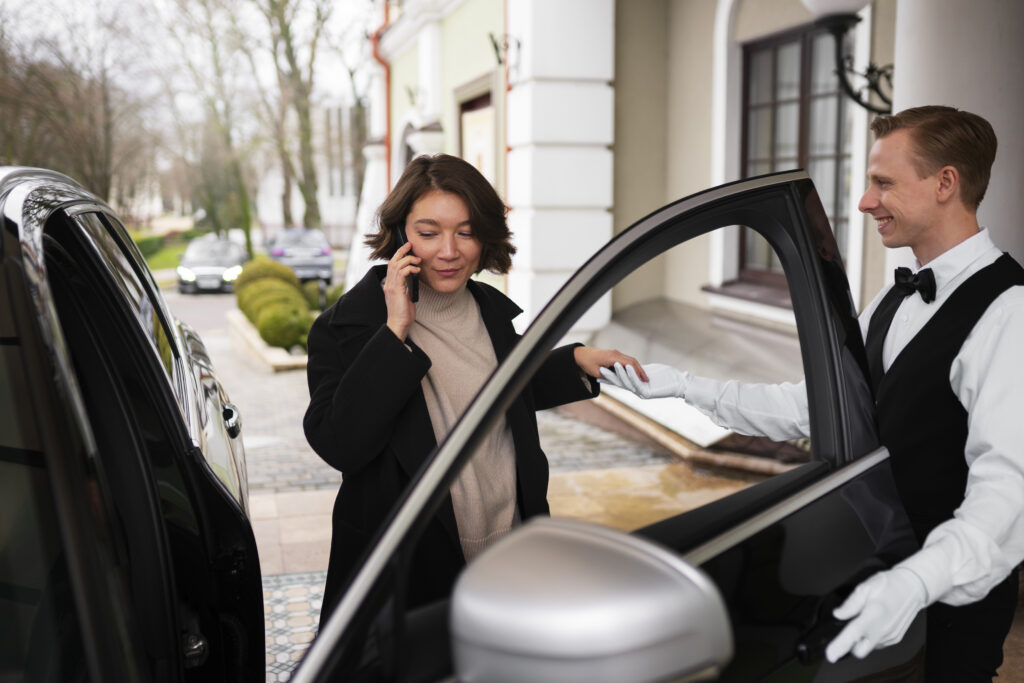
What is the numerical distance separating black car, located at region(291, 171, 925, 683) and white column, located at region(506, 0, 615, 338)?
6071mm

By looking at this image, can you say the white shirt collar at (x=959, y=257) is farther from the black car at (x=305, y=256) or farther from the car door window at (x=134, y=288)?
the black car at (x=305, y=256)

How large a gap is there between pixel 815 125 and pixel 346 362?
538 cm

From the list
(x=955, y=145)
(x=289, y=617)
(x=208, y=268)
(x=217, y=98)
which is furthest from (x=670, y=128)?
(x=217, y=98)

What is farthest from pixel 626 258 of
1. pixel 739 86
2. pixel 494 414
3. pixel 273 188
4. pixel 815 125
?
pixel 273 188

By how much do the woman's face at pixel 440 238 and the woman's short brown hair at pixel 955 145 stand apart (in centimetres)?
96

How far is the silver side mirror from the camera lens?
2.90 ft

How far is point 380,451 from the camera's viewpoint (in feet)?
6.09

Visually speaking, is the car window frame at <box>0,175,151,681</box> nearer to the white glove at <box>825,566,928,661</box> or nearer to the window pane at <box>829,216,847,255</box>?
the white glove at <box>825,566,928,661</box>

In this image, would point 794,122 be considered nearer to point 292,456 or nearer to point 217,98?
point 292,456

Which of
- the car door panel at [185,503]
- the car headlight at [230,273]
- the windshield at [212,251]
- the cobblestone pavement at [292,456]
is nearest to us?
the car door panel at [185,503]

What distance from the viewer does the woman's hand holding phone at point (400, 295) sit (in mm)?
1851

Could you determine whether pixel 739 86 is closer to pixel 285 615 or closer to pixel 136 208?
pixel 285 615

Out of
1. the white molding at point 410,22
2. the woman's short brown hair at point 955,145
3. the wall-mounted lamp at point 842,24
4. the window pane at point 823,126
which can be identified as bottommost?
the woman's short brown hair at point 955,145

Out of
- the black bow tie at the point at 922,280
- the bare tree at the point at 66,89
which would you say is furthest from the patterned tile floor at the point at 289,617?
the bare tree at the point at 66,89
